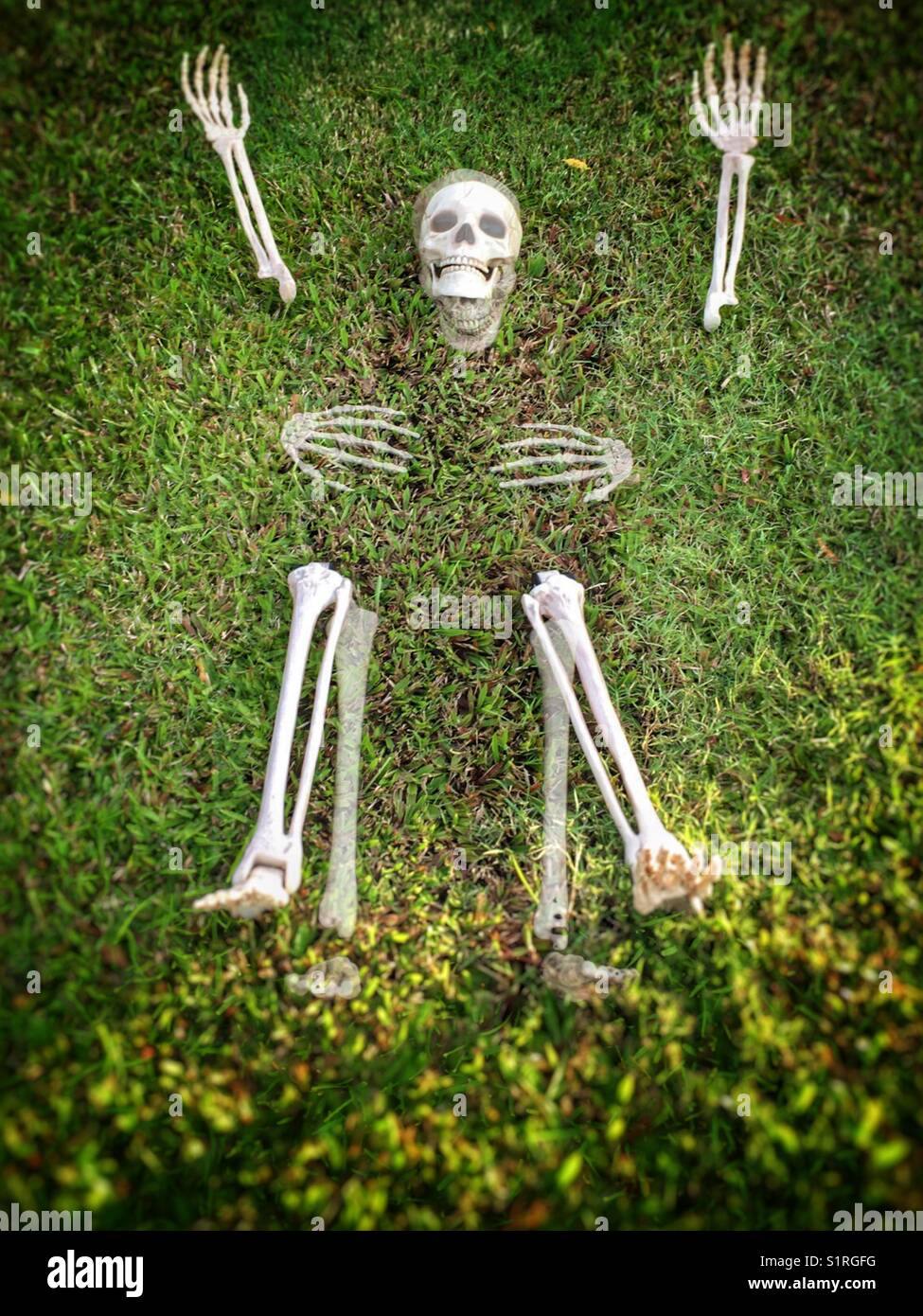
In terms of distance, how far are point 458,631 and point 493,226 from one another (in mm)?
1503

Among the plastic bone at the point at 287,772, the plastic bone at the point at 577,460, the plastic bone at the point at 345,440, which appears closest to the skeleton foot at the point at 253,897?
the plastic bone at the point at 287,772

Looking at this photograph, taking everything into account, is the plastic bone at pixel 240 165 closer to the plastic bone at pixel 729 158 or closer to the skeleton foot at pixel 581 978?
the plastic bone at pixel 729 158

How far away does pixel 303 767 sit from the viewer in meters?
2.57

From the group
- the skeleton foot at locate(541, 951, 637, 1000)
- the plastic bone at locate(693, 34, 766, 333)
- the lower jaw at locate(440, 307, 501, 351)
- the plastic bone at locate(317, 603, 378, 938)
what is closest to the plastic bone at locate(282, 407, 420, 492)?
the lower jaw at locate(440, 307, 501, 351)

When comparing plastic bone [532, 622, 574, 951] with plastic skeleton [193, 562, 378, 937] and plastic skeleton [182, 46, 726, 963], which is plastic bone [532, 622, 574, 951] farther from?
plastic skeleton [193, 562, 378, 937]

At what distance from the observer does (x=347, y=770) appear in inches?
106

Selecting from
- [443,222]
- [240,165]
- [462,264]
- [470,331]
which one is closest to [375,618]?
[470,331]

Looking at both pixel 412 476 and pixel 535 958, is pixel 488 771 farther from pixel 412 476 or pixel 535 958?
pixel 412 476

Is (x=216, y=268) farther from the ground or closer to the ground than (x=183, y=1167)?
farther from the ground

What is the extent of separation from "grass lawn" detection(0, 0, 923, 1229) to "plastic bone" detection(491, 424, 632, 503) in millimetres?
67

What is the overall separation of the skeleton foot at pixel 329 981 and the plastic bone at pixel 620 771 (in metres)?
0.88

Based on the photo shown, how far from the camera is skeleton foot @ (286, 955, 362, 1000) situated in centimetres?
247
